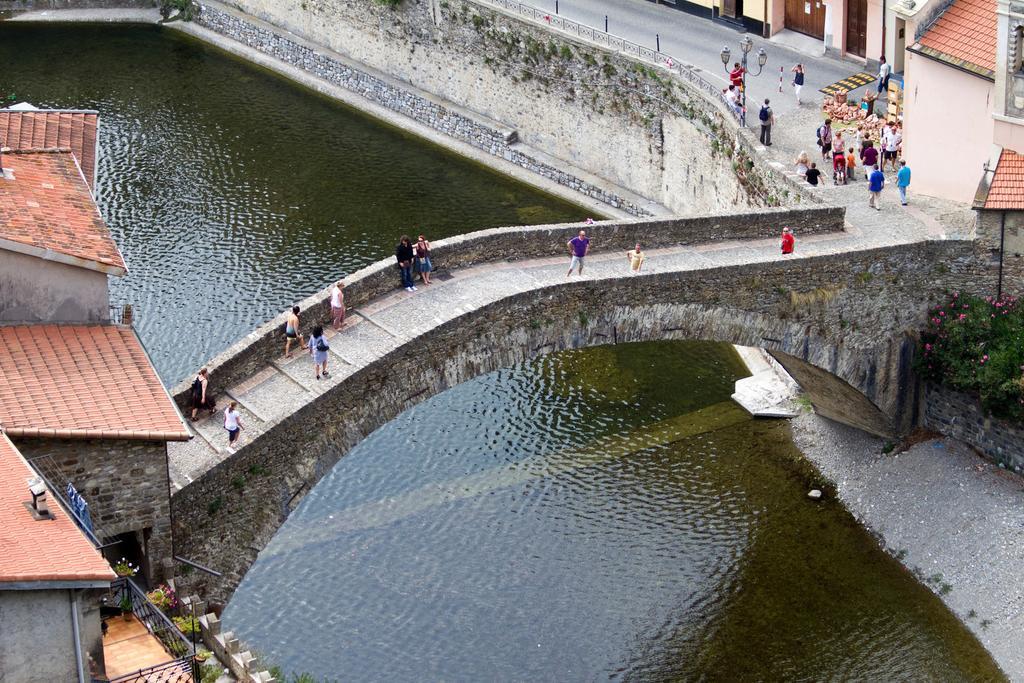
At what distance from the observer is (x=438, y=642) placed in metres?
37.9

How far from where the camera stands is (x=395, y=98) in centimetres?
6619

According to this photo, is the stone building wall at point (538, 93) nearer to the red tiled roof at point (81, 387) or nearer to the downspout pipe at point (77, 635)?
the red tiled roof at point (81, 387)

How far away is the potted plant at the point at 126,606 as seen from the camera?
28641 millimetres

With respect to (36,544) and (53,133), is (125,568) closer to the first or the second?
(36,544)

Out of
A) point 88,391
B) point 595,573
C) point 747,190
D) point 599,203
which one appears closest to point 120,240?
point 599,203

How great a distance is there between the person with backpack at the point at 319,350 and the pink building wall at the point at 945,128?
17.2 m

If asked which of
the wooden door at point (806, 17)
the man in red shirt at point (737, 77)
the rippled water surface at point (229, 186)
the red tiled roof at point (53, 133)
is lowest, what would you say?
the rippled water surface at point (229, 186)

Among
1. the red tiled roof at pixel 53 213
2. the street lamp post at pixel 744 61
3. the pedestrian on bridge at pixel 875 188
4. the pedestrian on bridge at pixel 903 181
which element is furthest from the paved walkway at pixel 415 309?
the street lamp post at pixel 744 61

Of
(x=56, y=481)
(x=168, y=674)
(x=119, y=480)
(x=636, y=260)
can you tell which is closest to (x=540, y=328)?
(x=636, y=260)

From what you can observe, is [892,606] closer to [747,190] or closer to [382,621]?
[382,621]

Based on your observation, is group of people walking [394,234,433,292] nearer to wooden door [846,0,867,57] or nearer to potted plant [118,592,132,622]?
potted plant [118,592,132,622]

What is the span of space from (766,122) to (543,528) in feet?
47.8

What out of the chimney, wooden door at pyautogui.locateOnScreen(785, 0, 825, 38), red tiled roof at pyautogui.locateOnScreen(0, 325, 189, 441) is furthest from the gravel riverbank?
the chimney

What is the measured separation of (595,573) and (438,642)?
4162 millimetres
